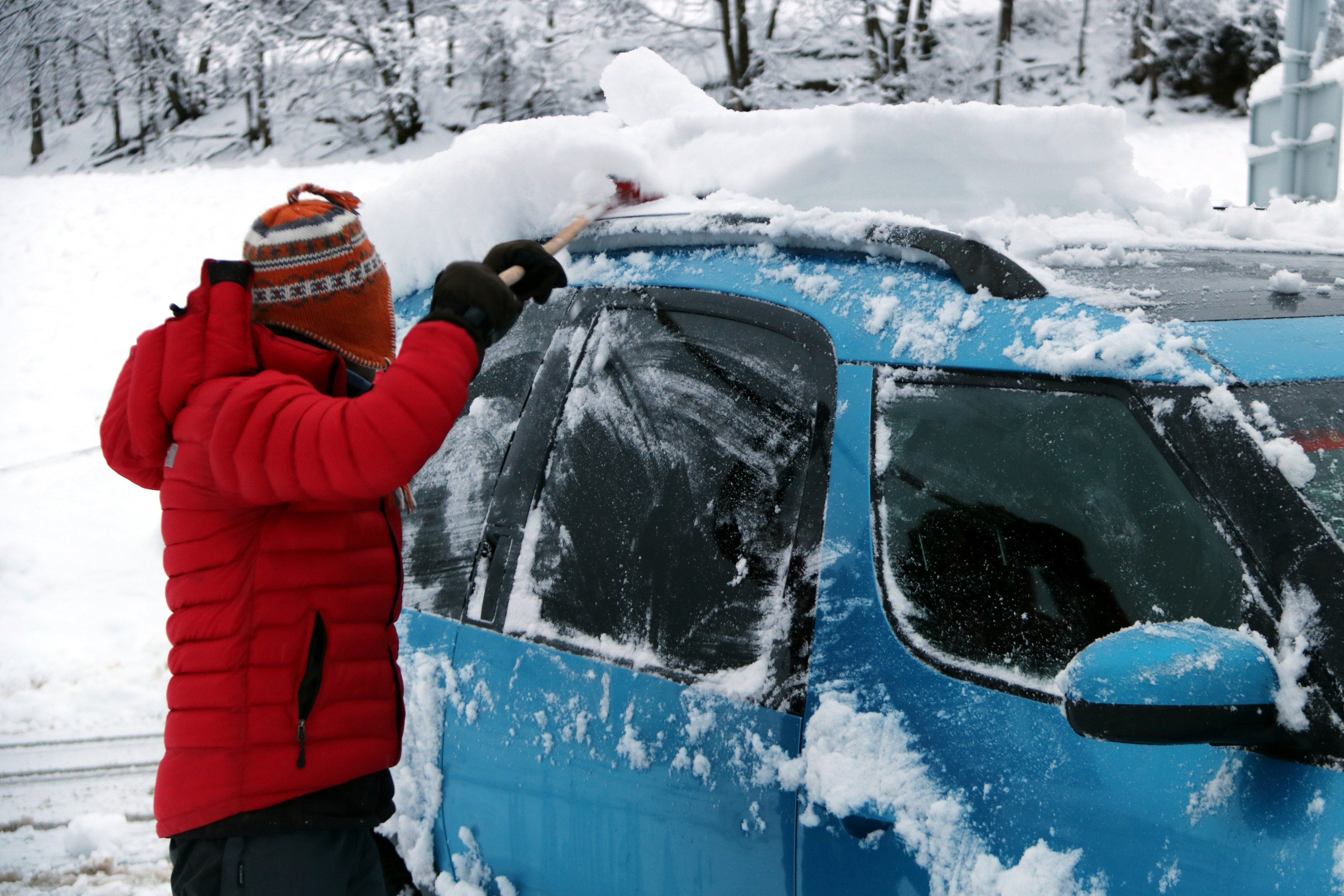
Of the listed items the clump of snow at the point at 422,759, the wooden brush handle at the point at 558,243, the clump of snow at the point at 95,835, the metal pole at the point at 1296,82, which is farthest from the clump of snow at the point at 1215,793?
the metal pole at the point at 1296,82

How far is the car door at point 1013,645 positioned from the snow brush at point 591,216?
22.6 inches

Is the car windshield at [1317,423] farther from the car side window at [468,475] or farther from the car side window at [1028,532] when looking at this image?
the car side window at [468,475]

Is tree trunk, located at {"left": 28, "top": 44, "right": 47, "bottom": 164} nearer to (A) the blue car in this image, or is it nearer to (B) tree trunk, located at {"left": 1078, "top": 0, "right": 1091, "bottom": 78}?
(B) tree trunk, located at {"left": 1078, "top": 0, "right": 1091, "bottom": 78}

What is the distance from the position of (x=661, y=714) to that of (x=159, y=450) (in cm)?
86

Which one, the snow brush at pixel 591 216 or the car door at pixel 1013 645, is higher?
the snow brush at pixel 591 216

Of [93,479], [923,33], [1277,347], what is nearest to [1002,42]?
[923,33]

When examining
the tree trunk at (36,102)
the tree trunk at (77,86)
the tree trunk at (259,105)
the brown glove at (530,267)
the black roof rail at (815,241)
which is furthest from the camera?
the tree trunk at (36,102)

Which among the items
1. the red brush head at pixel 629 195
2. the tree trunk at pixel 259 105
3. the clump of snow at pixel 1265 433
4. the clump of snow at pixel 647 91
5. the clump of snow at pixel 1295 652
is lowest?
the tree trunk at pixel 259 105

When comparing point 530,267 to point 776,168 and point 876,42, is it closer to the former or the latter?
point 776,168

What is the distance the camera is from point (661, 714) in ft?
5.46

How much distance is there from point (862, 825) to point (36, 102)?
30775 millimetres

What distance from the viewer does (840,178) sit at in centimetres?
249

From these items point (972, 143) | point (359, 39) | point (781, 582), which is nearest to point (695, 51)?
point (359, 39)

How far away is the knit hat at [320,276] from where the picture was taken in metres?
1.62
